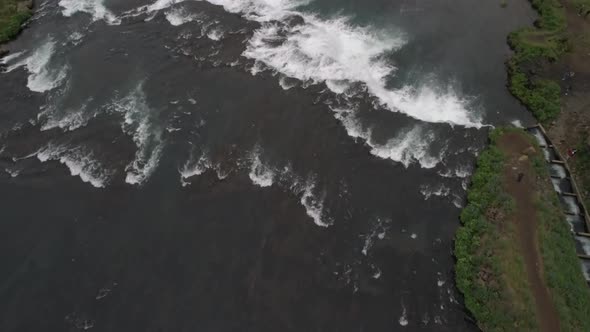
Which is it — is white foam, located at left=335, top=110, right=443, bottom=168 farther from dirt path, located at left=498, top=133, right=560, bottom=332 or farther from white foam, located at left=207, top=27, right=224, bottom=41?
white foam, located at left=207, top=27, right=224, bottom=41

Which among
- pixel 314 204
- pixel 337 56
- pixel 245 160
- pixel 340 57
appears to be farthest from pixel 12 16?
pixel 314 204

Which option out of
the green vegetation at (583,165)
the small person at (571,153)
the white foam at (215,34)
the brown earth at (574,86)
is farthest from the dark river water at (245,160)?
the green vegetation at (583,165)

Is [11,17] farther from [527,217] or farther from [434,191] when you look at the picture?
[527,217]

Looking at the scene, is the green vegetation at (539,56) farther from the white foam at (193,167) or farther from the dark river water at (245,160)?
the white foam at (193,167)

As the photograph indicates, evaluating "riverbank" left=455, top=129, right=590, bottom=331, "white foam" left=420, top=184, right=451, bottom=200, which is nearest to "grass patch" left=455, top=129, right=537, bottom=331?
"riverbank" left=455, top=129, right=590, bottom=331

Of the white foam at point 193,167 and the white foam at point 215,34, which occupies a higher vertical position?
the white foam at point 215,34

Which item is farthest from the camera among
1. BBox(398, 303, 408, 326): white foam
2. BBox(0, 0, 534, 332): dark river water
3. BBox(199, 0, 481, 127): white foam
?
BBox(199, 0, 481, 127): white foam
